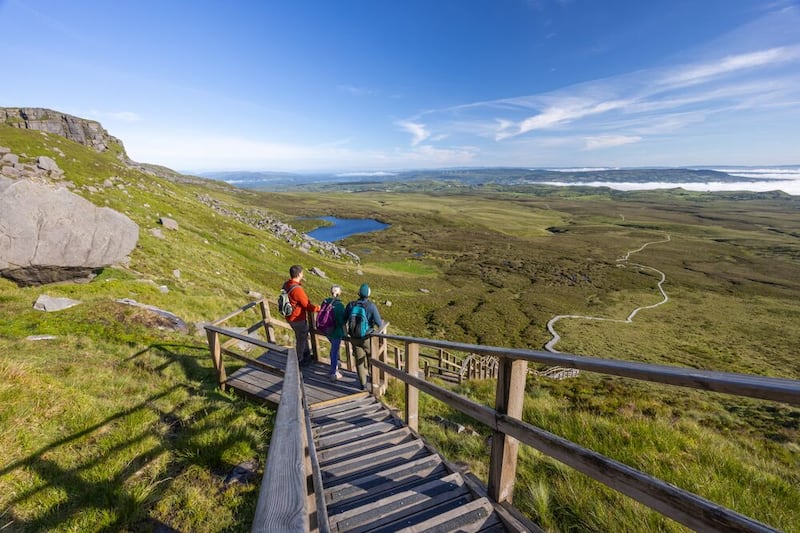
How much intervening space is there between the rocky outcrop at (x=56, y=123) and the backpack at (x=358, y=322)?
10872cm

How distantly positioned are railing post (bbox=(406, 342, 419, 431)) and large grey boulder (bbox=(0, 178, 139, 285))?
1280 cm

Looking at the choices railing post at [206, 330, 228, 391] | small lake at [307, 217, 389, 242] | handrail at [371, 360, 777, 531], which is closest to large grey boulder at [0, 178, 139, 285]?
railing post at [206, 330, 228, 391]

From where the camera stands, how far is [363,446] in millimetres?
4410

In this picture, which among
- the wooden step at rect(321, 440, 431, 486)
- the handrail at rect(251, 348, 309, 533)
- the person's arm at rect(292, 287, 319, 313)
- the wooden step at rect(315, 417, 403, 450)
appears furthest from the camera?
the person's arm at rect(292, 287, 319, 313)

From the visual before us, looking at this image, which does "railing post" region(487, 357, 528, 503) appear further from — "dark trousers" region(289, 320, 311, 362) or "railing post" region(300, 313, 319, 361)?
"railing post" region(300, 313, 319, 361)

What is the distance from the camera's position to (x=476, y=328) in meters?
37.0

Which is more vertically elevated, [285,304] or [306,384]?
[285,304]

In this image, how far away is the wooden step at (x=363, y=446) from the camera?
4.18 meters

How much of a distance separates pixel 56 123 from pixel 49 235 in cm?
11110

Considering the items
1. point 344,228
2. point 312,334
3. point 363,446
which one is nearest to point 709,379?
point 363,446

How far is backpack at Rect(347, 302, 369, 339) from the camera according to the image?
6.57 meters

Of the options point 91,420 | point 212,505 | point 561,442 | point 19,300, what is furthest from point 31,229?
point 561,442

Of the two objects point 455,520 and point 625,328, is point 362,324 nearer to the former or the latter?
point 455,520

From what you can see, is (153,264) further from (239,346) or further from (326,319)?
(326,319)
